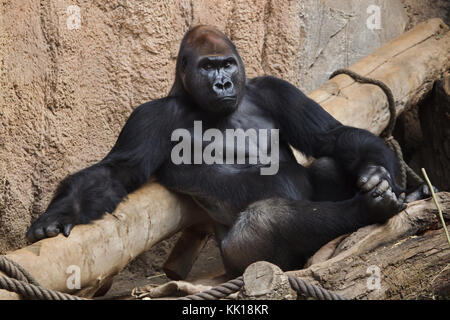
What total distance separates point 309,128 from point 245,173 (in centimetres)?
48

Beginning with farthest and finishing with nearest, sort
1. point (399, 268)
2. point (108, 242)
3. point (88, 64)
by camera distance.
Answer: point (88, 64) < point (108, 242) < point (399, 268)

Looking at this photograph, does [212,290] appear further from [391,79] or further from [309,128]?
[391,79]

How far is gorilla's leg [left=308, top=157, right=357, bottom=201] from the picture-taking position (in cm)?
361

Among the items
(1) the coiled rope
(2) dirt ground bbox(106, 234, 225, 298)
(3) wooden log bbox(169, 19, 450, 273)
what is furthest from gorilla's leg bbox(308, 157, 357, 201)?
(1) the coiled rope

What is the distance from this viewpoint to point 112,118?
4246mm

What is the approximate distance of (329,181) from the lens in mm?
3643

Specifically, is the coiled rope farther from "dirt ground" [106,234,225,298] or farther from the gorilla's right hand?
"dirt ground" [106,234,225,298]

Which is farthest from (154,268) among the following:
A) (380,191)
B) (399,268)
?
(399,268)

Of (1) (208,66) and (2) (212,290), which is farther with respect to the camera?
(1) (208,66)

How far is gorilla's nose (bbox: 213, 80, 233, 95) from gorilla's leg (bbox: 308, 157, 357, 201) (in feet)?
2.21

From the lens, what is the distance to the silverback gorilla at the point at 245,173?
318cm

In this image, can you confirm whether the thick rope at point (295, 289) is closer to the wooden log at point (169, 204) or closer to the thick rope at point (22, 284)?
the thick rope at point (22, 284)

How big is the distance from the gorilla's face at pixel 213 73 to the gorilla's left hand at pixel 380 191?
0.79m
